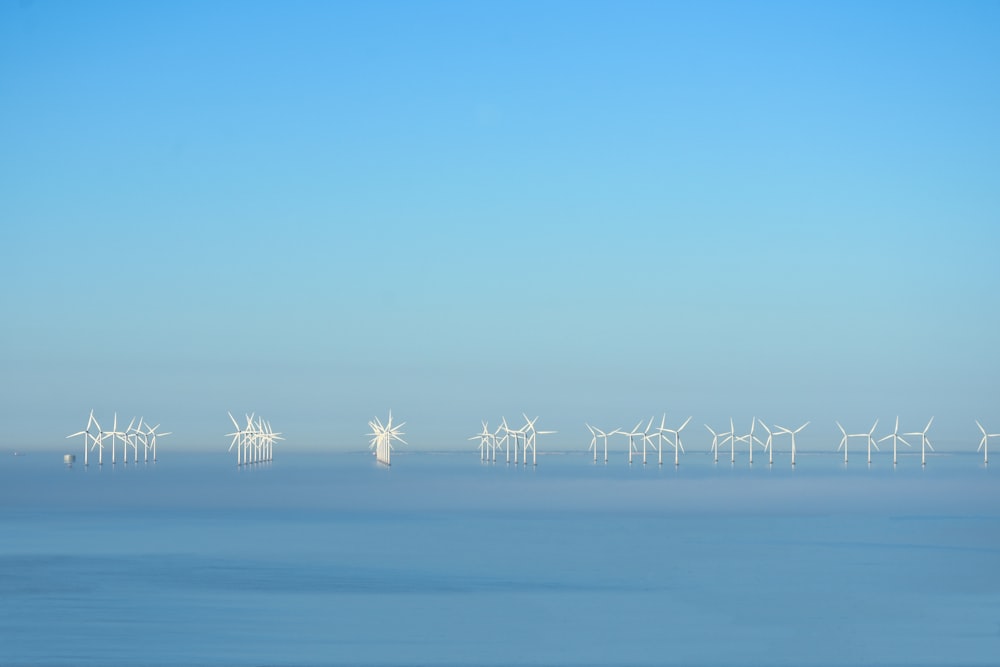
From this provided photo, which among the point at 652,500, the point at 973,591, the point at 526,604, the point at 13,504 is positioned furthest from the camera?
the point at 652,500

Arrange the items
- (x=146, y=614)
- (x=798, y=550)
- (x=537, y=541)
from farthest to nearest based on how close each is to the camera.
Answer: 1. (x=537, y=541)
2. (x=798, y=550)
3. (x=146, y=614)

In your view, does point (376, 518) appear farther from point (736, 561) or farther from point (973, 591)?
point (973, 591)

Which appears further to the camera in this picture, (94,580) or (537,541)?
(537,541)

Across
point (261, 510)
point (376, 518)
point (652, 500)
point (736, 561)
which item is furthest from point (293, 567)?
point (652, 500)

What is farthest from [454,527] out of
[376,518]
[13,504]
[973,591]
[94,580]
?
[13,504]

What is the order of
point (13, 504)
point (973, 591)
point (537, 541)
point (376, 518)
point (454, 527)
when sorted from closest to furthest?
point (973, 591) < point (537, 541) < point (454, 527) < point (376, 518) < point (13, 504)

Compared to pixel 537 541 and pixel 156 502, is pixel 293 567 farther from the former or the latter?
pixel 156 502
